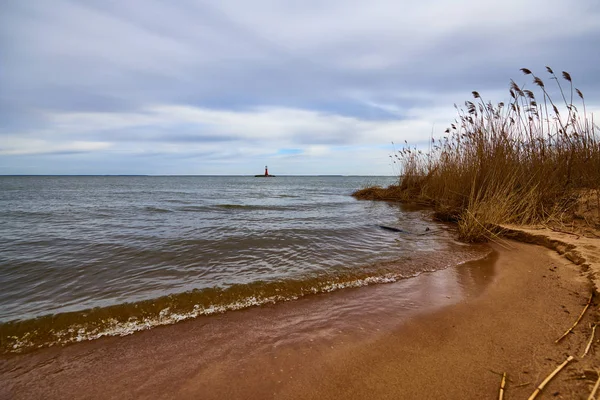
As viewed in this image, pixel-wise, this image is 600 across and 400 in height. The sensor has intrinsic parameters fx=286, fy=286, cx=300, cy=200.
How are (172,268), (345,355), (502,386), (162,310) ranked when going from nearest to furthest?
(502,386), (345,355), (162,310), (172,268)

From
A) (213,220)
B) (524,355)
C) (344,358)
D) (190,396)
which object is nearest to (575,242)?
(524,355)

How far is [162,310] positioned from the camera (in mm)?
3000

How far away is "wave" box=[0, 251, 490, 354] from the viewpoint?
257 centimetres

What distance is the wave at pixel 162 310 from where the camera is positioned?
2566mm

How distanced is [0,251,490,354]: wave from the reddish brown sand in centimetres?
16

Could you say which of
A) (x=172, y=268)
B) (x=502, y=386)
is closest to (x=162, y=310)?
(x=172, y=268)

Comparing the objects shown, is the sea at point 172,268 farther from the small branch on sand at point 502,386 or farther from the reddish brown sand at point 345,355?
the small branch on sand at point 502,386

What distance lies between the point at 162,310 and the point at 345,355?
1986mm

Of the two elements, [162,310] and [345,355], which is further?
[162,310]

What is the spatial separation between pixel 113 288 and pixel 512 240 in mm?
6837

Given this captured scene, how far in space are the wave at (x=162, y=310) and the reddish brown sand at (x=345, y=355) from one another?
0.54 ft

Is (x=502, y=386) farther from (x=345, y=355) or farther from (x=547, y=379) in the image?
(x=345, y=355)

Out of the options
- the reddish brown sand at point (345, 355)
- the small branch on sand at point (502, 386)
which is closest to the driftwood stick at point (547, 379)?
the reddish brown sand at point (345, 355)

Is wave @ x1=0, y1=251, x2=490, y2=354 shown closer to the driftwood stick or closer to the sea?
the sea
